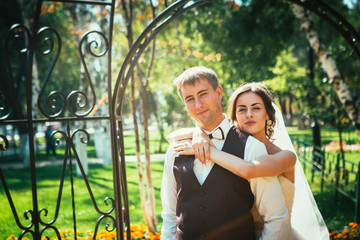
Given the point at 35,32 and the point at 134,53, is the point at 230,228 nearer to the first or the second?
the point at 134,53

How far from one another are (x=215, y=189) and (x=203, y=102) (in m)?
0.58

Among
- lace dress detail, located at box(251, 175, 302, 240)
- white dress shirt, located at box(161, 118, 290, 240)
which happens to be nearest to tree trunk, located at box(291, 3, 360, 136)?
lace dress detail, located at box(251, 175, 302, 240)

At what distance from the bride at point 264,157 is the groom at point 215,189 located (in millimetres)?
84

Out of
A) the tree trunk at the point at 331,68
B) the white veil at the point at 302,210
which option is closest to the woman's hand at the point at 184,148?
the white veil at the point at 302,210

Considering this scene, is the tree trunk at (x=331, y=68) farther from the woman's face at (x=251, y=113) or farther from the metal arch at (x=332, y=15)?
the woman's face at (x=251, y=113)

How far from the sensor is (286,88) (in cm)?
848

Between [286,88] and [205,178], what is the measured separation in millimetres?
7184

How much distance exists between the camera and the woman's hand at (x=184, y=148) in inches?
82.1

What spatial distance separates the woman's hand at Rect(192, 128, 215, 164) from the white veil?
0.82 meters

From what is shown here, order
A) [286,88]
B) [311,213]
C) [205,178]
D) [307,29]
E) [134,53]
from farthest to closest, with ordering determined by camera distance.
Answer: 1. [286,88]
2. [307,29]
3. [311,213]
4. [134,53]
5. [205,178]

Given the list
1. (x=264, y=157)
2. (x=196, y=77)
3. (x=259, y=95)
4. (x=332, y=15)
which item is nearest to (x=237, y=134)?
(x=264, y=157)

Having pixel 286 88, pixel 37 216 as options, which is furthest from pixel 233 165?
pixel 286 88

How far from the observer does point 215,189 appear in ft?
6.25

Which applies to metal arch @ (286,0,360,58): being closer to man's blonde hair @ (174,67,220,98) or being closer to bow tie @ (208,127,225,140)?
man's blonde hair @ (174,67,220,98)
